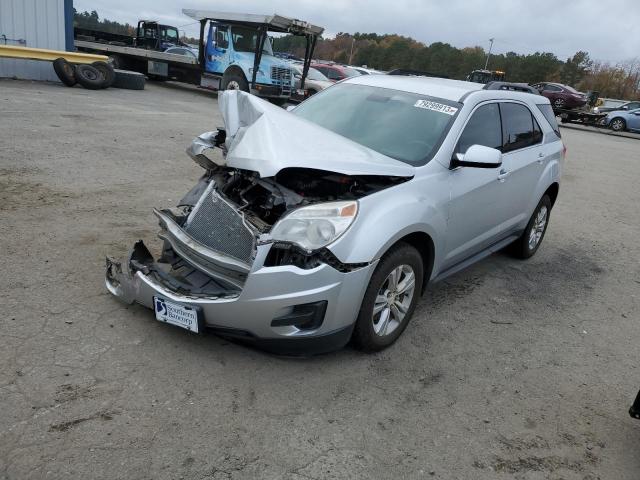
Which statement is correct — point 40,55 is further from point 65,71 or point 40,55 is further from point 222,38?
point 222,38

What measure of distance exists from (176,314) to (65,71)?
1464 cm

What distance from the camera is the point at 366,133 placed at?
4.04 metres

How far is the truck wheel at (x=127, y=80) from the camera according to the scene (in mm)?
16828

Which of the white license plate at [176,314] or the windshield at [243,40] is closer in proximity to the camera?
the white license plate at [176,314]

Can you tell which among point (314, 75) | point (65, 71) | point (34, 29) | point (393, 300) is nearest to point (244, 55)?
point (314, 75)

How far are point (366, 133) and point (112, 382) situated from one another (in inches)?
99.4

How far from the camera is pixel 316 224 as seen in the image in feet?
9.75

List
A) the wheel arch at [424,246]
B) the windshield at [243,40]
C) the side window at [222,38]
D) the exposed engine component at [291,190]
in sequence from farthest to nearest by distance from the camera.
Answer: the side window at [222,38], the windshield at [243,40], the wheel arch at [424,246], the exposed engine component at [291,190]

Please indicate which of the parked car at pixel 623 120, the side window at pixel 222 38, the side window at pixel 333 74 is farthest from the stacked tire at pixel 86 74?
the parked car at pixel 623 120

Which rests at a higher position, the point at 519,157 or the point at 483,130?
the point at 483,130

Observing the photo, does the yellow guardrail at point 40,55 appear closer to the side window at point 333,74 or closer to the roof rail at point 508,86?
the side window at point 333,74

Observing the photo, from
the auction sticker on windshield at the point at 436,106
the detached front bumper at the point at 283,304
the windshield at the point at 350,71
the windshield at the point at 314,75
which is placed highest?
the auction sticker on windshield at the point at 436,106

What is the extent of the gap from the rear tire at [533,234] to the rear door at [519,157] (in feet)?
0.98

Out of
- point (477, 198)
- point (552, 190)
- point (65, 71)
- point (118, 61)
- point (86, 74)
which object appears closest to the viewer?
point (477, 198)
